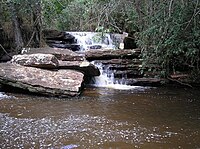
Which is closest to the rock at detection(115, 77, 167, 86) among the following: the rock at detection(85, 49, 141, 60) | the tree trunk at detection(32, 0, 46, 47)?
the rock at detection(85, 49, 141, 60)

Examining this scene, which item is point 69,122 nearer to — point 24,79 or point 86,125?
point 86,125

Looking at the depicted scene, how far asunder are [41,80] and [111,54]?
392cm

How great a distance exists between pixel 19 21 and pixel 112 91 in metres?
6.21

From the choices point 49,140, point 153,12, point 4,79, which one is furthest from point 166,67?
point 49,140

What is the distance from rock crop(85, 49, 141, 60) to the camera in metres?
11.9

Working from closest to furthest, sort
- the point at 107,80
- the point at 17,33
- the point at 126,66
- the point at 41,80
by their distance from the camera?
the point at 41,80 < the point at 107,80 < the point at 126,66 < the point at 17,33

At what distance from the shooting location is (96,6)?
8.83m

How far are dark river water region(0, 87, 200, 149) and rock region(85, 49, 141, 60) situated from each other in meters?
2.98

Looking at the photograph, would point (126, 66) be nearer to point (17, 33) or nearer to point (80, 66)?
point (80, 66)

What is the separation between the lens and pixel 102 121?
6.22 metres

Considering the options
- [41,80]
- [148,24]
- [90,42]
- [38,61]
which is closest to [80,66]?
[38,61]

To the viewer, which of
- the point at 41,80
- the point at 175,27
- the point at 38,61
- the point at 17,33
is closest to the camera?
the point at 175,27

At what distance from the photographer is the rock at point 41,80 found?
8.48m

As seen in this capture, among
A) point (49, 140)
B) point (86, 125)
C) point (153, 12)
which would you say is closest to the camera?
point (49, 140)
